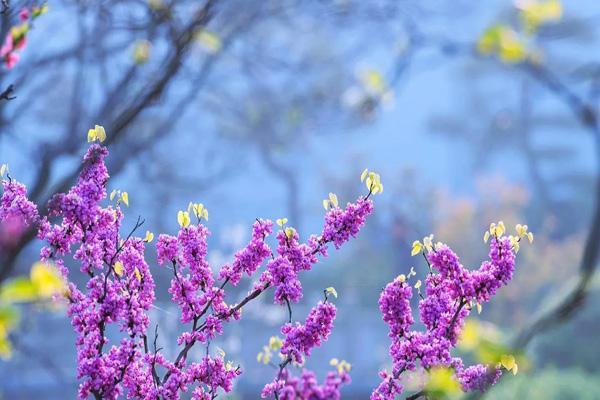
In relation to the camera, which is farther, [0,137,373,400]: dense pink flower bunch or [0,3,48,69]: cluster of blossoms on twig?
[0,137,373,400]: dense pink flower bunch

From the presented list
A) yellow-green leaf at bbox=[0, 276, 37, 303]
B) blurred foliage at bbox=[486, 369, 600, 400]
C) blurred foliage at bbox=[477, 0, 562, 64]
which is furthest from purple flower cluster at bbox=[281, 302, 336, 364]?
blurred foliage at bbox=[486, 369, 600, 400]

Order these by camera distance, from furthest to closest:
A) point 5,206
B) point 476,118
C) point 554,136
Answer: point 554,136 < point 476,118 < point 5,206

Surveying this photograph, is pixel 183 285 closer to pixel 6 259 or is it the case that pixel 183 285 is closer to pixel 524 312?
pixel 6 259

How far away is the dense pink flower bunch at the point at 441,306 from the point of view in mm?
2250

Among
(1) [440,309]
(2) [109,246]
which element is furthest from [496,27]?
(2) [109,246]

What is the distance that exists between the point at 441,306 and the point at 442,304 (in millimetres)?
10

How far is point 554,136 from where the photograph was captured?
45.7m

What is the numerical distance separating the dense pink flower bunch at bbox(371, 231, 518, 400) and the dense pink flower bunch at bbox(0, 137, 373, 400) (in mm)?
Answer: 200

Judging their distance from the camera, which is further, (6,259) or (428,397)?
(428,397)

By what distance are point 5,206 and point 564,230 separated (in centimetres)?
2446

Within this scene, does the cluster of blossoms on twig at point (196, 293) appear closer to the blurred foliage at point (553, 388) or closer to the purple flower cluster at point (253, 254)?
the purple flower cluster at point (253, 254)

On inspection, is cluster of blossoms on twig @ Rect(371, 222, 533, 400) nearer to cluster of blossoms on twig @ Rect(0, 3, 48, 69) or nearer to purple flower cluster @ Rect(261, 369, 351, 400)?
purple flower cluster @ Rect(261, 369, 351, 400)

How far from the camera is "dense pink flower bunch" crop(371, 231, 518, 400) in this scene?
225 cm

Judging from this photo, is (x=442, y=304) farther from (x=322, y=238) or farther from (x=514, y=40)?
(x=514, y=40)
